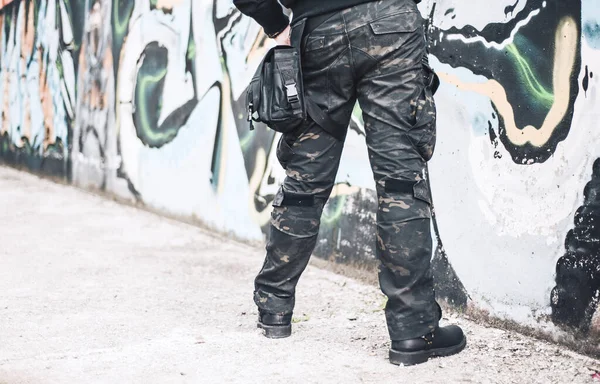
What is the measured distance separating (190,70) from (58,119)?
2504 mm

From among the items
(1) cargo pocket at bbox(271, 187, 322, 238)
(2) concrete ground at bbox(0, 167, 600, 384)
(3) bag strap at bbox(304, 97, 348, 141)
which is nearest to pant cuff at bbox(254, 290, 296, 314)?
(2) concrete ground at bbox(0, 167, 600, 384)

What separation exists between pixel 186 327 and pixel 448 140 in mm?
1333

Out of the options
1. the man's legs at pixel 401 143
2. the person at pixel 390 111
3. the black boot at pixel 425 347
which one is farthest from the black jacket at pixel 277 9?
the black boot at pixel 425 347

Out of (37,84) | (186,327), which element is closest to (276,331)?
(186,327)

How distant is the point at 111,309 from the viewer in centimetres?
331

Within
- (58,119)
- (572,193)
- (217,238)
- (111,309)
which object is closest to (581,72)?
(572,193)

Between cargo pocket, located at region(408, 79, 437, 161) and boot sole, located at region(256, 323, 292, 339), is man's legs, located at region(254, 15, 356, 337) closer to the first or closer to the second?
boot sole, located at region(256, 323, 292, 339)

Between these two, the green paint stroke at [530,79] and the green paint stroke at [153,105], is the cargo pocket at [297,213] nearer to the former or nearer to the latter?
the green paint stroke at [530,79]

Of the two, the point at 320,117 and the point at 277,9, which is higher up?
the point at 277,9

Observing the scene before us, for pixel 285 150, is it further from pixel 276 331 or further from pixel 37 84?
pixel 37 84

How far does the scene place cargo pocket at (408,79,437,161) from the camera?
253 cm

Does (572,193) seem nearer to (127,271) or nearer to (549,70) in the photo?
(549,70)

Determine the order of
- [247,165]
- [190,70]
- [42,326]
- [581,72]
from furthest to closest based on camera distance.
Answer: [190,70]
[247,165]
[42,326]
[581,72]

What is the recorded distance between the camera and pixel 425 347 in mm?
2600
